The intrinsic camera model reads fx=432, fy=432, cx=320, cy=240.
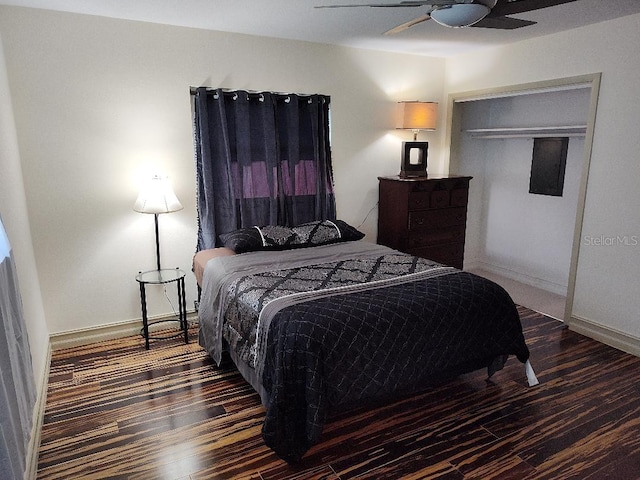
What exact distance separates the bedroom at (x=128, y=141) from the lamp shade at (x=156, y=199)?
28 centimetres

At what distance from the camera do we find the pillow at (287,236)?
11.3 feet

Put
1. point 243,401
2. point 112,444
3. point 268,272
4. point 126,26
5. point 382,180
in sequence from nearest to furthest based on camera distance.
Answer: point 112,444, point 243,401, point 268,272, point 126,26, point 382,180

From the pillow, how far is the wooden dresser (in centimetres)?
58

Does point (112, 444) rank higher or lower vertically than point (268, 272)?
lower

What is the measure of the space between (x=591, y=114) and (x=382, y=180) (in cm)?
184

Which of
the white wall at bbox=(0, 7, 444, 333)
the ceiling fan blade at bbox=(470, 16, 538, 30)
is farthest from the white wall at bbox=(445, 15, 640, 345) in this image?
the white wall at bbox=(0, 7, 444, 333)

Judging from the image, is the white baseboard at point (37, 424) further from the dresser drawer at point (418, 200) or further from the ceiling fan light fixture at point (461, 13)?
the dresser drawer at point (418, 200)

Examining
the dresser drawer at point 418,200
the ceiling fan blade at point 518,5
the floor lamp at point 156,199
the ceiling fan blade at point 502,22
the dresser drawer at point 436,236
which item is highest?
the ceiling fan blade at point 518,5

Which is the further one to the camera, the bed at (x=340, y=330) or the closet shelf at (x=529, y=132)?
the closet shelf at (x=529, y=132)

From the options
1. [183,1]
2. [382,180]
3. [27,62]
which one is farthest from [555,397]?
[27,62]

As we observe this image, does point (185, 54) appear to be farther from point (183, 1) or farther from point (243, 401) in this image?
point (243, 401)

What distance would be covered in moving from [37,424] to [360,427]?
1.76 metres

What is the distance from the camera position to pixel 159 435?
2.35m

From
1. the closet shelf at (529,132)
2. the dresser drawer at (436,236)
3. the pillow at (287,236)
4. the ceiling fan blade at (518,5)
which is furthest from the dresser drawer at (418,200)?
the ceiling fan blade at (518,5)
